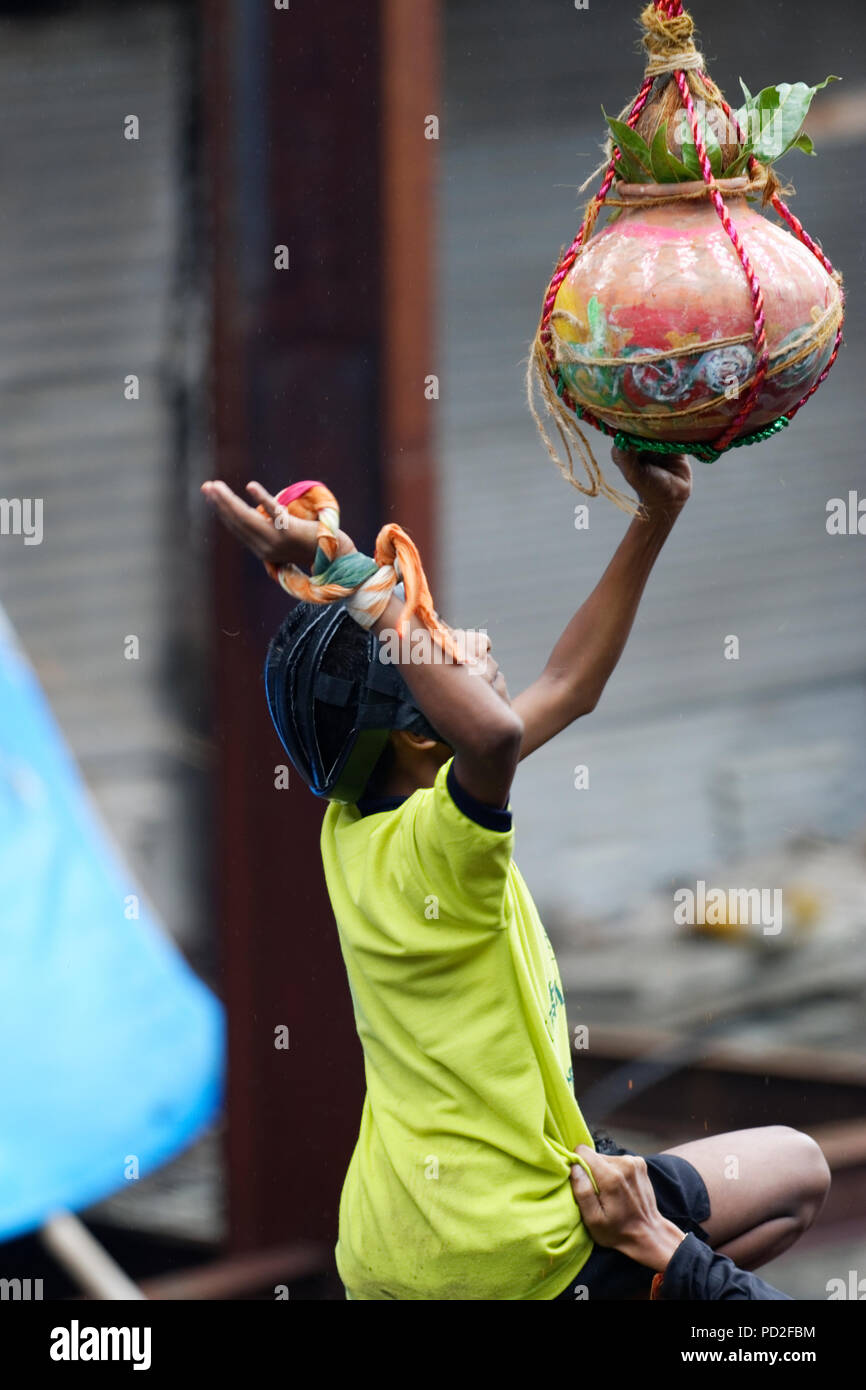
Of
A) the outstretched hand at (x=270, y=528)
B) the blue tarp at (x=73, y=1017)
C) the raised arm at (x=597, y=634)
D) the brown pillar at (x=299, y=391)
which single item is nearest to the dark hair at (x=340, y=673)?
the outstretched hand at (x=270, y=528)

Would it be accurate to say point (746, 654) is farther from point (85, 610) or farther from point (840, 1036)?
point (85, 610)

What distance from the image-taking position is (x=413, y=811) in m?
2.55

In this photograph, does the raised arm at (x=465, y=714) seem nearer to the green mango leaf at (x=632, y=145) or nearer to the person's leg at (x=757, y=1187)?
the green mango leaf at (x=632, y=145)

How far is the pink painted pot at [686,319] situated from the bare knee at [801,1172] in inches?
46.4

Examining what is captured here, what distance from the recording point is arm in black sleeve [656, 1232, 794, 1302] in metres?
2.68

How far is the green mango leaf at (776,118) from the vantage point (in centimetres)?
265

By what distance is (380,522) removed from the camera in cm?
424

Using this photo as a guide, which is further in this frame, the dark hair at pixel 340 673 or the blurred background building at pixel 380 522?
the blurred background building at pixel 380 522

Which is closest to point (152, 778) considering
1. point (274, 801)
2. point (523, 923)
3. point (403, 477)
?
point (274, 801)

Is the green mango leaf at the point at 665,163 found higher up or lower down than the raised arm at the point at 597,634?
higher up

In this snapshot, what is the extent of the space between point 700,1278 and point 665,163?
164cm

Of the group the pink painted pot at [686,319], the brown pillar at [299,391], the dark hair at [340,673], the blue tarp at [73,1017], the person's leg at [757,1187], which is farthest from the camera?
the blue tarp at [73,1017]

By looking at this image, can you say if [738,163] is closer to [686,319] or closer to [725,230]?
[725,230]

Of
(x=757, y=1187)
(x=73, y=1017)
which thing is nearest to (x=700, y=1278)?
(x=757, y=1187)
